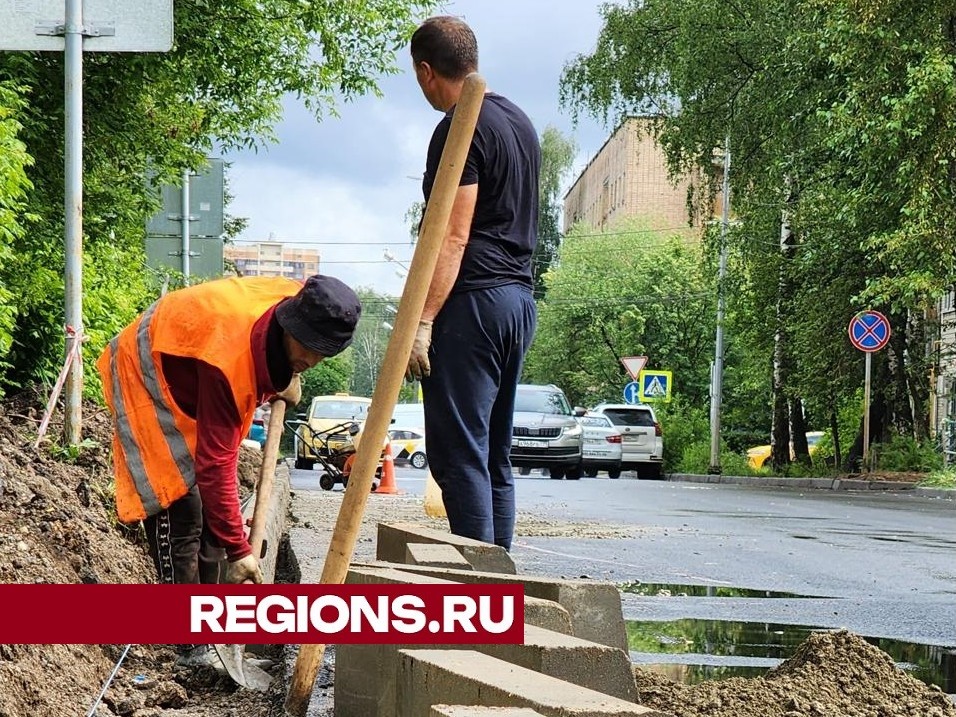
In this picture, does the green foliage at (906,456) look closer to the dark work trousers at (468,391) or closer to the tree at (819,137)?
the tree at (819,137)

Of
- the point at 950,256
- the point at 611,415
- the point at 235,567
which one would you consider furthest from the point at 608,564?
the point at 611,415

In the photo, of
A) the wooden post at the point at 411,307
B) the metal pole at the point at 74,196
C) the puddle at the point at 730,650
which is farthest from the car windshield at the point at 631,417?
the wooden post at the point at 411,307

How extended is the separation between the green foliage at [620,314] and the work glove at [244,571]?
5041 centimetres

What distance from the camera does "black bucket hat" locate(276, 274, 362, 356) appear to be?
4.25m

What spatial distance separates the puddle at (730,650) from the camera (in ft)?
16.1

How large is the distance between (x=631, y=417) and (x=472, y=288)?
118 feet

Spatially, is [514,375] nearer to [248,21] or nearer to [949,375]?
[248,21]

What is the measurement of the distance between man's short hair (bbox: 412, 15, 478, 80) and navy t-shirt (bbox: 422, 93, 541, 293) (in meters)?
0.16

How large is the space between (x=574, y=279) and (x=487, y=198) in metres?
64.4

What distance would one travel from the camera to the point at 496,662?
108 inches

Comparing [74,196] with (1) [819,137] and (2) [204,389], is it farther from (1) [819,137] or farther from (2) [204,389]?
(1) [819,137]

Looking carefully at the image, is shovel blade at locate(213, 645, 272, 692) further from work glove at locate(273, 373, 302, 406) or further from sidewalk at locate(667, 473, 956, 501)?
sidewalk at locate(667, 473, 956, 501)

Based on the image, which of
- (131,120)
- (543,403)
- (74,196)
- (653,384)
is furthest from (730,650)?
(653,384)

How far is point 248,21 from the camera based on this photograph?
1462cm
